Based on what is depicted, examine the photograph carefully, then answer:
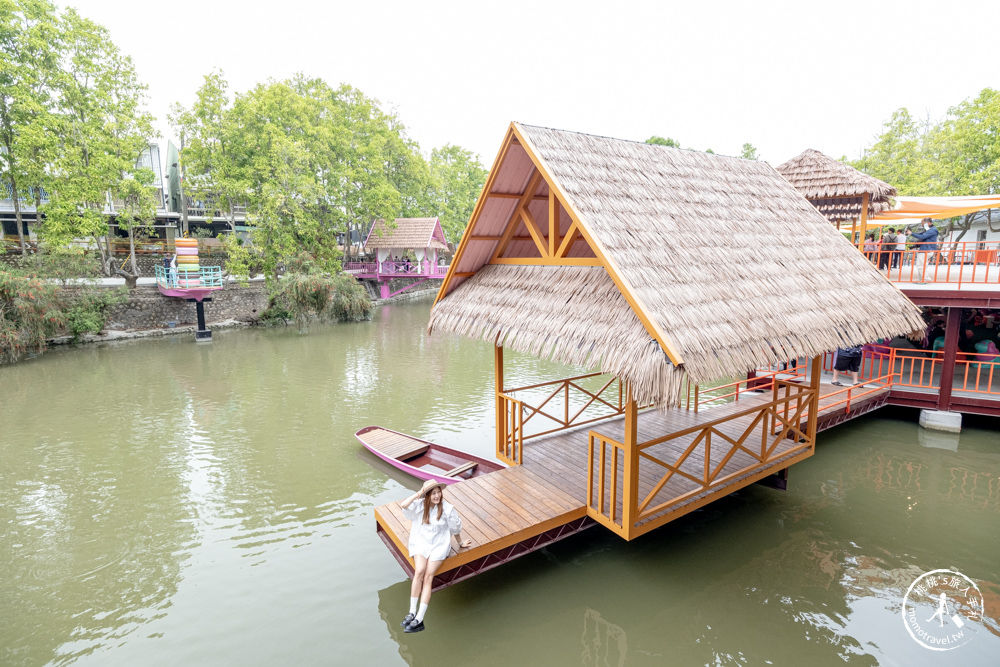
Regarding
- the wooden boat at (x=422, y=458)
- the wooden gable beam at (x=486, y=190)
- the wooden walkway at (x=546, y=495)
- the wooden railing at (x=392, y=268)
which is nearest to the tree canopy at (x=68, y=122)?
the wooden railing at (x=392, y=268)

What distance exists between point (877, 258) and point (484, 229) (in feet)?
35.5

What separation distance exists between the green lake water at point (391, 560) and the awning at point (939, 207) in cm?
632

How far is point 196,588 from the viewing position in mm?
6004

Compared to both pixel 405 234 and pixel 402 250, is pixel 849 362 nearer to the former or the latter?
pixel 405 234

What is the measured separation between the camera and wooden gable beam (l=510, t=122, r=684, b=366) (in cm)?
445

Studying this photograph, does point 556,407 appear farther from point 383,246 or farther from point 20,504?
point 383,246

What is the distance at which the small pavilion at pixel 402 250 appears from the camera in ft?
112

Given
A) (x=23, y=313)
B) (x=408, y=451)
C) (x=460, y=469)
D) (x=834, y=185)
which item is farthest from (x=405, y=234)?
(x=460, y=469)

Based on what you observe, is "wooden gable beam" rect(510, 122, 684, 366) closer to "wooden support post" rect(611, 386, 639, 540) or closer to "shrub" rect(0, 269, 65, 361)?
"wooden support post" rect(611, 386, 639, 540)

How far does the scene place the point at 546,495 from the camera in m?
6.20

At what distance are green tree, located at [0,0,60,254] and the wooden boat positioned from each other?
2079 cm

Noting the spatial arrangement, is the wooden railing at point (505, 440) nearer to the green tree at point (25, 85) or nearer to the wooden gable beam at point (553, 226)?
the wooden gable beam at point (553, 226)

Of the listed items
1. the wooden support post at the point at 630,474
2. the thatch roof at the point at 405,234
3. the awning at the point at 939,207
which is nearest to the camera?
the wooden support post at the point at 630,474

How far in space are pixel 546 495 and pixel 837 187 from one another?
1212cm
